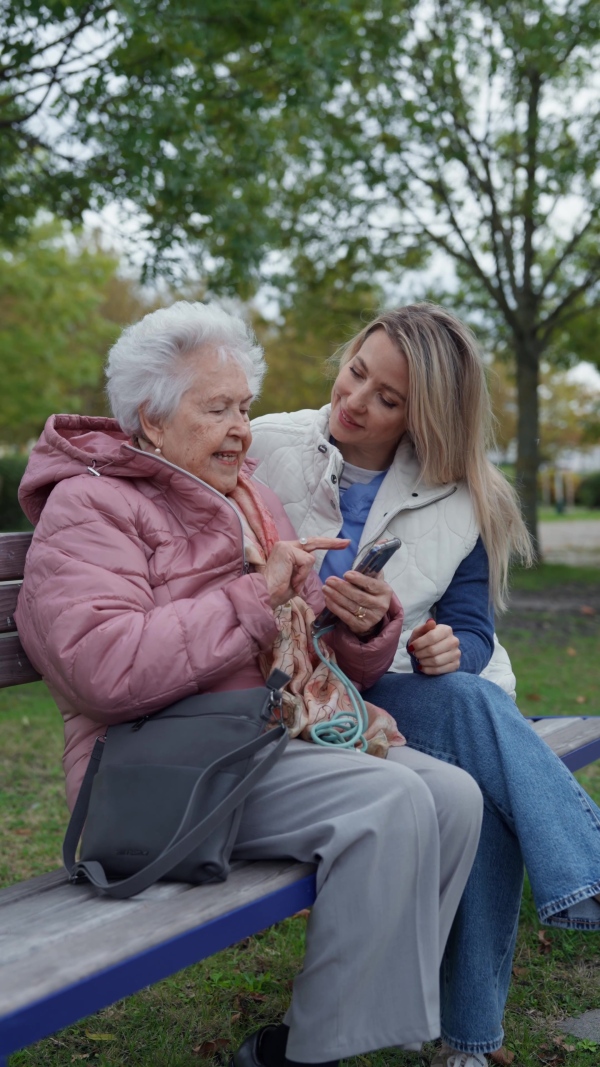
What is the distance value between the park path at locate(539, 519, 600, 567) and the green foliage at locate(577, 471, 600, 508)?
6.98m

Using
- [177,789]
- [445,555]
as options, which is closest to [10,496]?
[445,555]

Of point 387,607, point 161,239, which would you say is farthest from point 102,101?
point 387,607

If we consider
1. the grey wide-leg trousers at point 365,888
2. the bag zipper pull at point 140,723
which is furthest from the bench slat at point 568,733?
the bag zipper pull at point 140,723

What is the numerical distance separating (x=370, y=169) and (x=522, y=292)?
2.98m

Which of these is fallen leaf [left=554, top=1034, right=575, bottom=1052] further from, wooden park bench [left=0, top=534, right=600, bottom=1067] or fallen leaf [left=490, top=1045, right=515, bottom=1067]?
wooden park bench [left=0, top=534, right=600, bottom=1067]

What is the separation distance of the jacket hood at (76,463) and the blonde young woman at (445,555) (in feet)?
1.85

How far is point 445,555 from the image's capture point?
3180 millimetres

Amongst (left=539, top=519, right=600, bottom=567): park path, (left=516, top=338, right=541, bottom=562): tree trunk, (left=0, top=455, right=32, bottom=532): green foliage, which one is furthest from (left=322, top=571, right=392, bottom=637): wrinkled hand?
(left=0, top=455, right=32, bottom=532): green foliage

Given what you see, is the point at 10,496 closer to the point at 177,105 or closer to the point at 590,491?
the point at 177,105

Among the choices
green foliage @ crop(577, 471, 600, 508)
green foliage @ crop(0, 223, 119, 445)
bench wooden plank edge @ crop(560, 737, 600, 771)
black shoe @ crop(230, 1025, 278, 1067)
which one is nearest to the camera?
black shoe @ crop(230, 1025, 278, 1067)

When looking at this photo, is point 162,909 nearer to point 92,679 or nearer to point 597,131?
point 92,679

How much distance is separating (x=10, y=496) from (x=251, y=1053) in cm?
2051

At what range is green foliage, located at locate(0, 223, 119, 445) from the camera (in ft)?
73.2

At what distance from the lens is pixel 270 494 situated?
3088 mm
